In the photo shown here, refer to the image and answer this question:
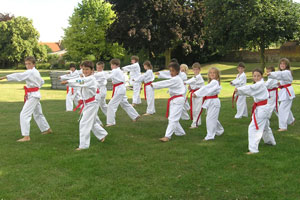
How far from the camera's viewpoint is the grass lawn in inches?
215

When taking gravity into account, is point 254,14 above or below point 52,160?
above

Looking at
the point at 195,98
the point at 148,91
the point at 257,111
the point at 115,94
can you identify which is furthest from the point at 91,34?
the point at 257,111

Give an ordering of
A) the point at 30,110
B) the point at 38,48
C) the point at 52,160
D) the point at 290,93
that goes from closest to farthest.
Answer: the point at 52,160 < the point at 30,110 < the point at 290,93 < the point at 38,48

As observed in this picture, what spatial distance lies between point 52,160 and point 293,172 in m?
4.82

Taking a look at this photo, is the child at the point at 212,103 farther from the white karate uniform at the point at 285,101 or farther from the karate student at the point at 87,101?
the karate student at the point at 87,101

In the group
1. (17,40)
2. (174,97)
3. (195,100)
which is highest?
(17,40)

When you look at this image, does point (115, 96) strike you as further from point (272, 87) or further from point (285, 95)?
point (285, 95)

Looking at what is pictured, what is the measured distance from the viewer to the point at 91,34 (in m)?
52.8

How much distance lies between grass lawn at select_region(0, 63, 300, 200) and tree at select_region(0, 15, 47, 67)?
2843 inches

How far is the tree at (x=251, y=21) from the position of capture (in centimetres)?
2977

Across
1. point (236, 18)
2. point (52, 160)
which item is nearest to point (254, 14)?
point (236, 18)

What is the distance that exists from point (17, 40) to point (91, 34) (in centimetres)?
3222

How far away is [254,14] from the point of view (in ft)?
99.9

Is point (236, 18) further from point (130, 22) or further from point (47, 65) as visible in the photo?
point (47, 65)
